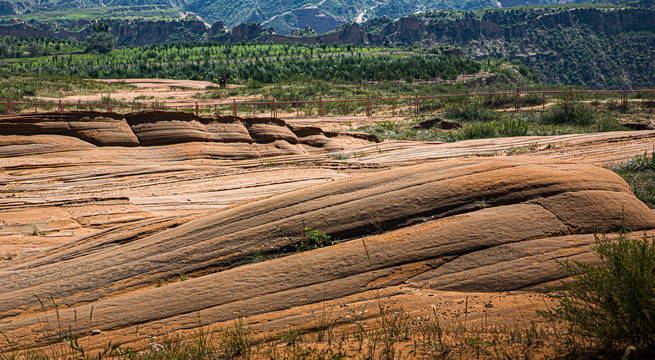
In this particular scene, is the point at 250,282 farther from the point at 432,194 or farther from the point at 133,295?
the point at 432,194

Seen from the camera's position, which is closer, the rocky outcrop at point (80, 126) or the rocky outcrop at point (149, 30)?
the rocky outcrop at point (80, 126)

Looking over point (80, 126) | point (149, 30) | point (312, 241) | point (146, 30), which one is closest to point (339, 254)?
point (312, 241)

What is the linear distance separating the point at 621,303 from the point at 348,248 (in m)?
3.01

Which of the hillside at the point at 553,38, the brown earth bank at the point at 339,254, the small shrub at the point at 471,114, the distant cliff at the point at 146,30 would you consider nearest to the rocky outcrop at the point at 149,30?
the distant cliff at the point at 146,30

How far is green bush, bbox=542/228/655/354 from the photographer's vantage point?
13.9 feet

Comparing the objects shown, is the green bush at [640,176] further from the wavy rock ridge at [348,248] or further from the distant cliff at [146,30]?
the distant cliff at [146,30]

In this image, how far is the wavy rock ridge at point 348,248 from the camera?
18.7 ft

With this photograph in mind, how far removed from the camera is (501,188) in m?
6.79

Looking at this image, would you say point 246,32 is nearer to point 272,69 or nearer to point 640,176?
point 272,69

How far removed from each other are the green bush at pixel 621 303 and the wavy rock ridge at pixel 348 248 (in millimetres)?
1058

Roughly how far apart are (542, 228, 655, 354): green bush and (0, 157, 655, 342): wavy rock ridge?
1058 mm

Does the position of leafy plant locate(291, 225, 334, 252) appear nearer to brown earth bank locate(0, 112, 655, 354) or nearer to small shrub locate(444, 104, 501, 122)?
brown earth bank locate(0, 112, 655, 354)

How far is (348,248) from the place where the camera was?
615cm

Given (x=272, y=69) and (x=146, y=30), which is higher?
(x=146, y=30)
